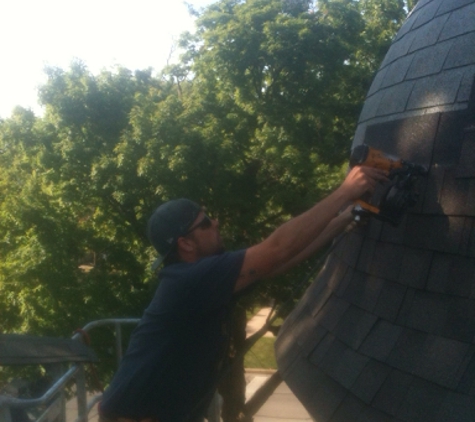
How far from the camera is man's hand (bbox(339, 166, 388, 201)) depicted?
8.38ft

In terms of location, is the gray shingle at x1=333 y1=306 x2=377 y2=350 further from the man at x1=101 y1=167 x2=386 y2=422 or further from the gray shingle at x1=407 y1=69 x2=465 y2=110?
the gray shingle at x1=407 y1=69 x2=465 y2=110

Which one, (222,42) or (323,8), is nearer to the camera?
(222,42)

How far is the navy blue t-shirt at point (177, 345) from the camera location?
237 centimetres

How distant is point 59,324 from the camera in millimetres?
13219

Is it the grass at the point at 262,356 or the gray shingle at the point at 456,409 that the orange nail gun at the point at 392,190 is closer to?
the gray shingle at the point at 456,409

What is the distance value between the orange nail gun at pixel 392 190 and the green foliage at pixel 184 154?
29.9ft

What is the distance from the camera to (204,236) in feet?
8.63

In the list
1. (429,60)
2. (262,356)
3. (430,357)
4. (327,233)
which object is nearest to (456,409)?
(430,357)

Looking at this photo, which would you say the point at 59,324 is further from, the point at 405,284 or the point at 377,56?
the point at 405,284

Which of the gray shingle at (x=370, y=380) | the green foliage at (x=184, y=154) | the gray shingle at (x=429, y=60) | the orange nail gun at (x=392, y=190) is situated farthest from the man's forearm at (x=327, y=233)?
the green foliage at (x=184, y=154)

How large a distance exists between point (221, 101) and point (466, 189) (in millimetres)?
11289

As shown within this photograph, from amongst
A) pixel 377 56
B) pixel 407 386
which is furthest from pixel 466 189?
pixel 377 56

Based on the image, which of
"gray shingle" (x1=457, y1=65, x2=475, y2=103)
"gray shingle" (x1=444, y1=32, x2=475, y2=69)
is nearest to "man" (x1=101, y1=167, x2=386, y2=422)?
"gray shingle" (x1=457, y1=65, x2=475, y2=103)

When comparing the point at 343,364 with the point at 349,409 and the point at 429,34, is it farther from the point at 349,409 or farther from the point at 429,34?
the point at 429,34
